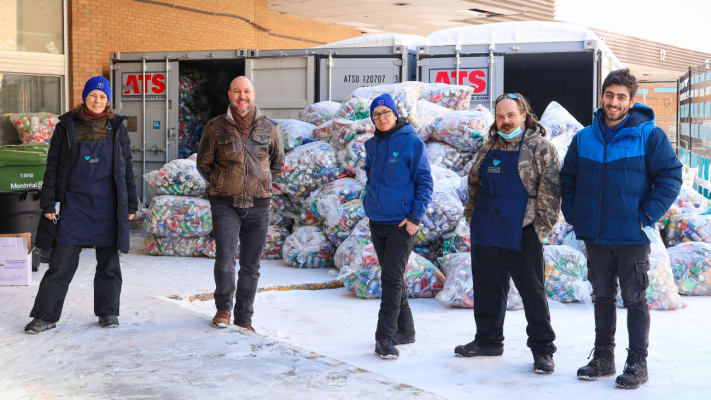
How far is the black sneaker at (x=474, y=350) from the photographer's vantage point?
13.3 feet

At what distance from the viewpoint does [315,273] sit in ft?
21.9

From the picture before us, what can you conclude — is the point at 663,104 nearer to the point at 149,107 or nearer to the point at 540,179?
the point at 149,107

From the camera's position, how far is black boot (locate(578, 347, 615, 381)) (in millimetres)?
3648

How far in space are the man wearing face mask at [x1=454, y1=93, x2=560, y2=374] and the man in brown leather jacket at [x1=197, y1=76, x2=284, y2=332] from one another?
1330mm

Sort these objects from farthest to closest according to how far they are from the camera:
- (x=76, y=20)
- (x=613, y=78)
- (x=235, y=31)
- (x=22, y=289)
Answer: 1. (x=235, y=31)
2. (x=76, y=20)
3. (x=22, y=289)
4. (x=613, y=78)

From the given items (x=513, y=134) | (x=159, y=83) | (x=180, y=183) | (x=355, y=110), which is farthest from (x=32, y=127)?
(x=513, y=134)

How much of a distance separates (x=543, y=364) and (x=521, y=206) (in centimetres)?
80

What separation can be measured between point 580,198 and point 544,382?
920 millimetres

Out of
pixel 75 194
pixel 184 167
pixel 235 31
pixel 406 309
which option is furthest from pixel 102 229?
pixel 235 31

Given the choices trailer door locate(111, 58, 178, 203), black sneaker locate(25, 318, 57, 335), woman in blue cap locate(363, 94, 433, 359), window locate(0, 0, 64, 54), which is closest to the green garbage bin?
A: black sneaker locate(25, 318, 57, 335)

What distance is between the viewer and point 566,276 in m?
5.49

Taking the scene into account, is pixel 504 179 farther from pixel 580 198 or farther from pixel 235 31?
pixel 235 31

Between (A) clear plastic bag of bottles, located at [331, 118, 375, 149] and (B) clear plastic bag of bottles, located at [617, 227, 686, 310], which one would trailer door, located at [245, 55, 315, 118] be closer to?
(A) clear plastic bag of bottles, located at [331, 118, 375, 149]

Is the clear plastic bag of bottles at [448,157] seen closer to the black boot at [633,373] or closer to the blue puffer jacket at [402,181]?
the blue puffer jacket at [402,181]
